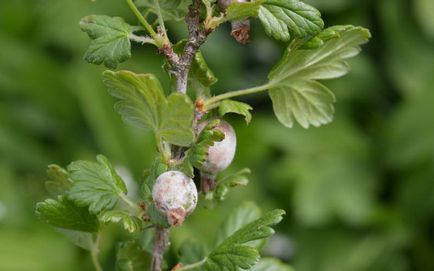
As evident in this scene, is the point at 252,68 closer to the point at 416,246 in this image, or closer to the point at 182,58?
the point at 416,246

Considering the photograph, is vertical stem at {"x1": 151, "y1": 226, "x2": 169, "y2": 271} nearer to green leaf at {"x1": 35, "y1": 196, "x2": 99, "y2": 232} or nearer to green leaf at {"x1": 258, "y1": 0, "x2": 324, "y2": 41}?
green leaf at {"x1": 35, "y1": 196, "x2": 99, "y2": 232}

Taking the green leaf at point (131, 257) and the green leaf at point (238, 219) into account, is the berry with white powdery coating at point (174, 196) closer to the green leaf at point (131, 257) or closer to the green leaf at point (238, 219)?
the green leaf at point (131, 257)

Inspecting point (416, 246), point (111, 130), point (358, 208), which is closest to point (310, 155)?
point (358, 208)

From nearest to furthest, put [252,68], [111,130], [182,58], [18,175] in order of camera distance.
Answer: [182,58], [111,130], [18,175], [252,68]

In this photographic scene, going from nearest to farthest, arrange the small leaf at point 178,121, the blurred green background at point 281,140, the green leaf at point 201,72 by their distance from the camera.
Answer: the small leaf at point 178,121, the green leaf at point 201,72, the blurred green background at point 281,140

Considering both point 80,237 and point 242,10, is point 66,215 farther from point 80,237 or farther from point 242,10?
→ point 242,10

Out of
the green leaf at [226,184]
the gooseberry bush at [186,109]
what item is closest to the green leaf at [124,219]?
the gooseberry bush at [186,109]
